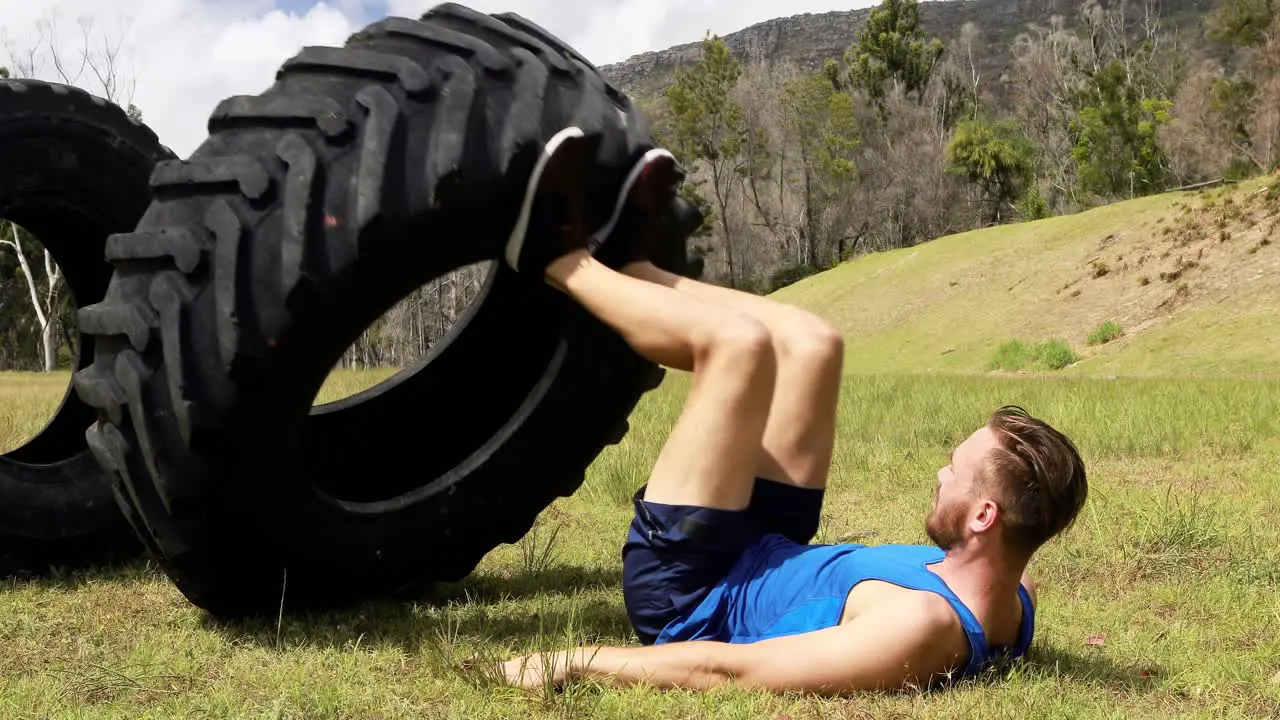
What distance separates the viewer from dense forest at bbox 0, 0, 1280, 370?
45.9 metres

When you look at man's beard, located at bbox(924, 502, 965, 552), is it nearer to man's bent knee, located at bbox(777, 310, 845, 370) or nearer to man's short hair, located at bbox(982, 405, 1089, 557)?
man's short hair, located at bbox(982, 405, 1089, 557)

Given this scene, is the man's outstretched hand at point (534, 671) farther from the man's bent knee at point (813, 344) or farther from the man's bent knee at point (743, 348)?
the man's bent knee at point (813, 344)

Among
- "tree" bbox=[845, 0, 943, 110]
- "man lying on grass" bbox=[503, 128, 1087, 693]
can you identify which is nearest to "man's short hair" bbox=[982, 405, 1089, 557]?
"man lying on grass" bbox=[503, 128, 1087, 693]

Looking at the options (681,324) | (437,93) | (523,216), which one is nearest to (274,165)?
(437,93)

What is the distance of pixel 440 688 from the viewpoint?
2707mm

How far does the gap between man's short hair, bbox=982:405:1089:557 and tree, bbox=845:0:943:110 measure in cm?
5956

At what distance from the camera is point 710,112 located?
51125 millimetres

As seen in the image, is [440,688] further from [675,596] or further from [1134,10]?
[1134,10]

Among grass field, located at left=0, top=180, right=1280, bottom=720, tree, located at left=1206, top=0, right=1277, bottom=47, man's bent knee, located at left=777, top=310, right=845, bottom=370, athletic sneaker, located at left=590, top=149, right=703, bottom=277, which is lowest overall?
grass field, located at left=0, top=180, right=1280, bottom=720

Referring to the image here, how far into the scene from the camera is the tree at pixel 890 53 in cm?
5859

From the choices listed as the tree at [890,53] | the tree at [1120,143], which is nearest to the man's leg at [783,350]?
the tree at [1120,143]

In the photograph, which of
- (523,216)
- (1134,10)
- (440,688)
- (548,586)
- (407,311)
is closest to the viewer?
(440,688)

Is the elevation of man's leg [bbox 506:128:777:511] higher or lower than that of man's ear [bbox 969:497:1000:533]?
higher

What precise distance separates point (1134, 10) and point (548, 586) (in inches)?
8006
